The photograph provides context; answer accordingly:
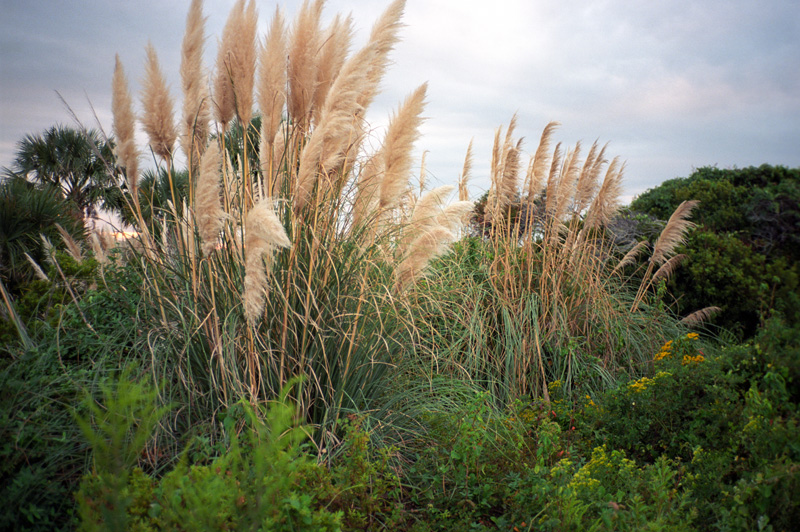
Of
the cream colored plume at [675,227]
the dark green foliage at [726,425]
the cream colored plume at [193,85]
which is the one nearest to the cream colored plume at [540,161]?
the cream colored plume at [675,227]

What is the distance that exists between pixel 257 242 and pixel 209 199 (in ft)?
1.60

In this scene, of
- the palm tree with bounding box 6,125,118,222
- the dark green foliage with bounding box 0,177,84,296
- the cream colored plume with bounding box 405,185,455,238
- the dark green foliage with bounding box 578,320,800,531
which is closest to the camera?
the dark green foliage with bounding box 578,320,800,531

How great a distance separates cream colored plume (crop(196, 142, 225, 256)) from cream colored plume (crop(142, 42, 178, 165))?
2.82 ft

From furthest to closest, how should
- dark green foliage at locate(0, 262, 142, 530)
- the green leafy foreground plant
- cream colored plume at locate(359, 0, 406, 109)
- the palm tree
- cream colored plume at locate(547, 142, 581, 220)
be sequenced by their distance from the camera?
the palm tree, cream colored plume at locate(547, 142, 581, 220), cream colored plume at locate(359, 0, 406, 109), dark green foliage at locate(0, 262, 142, 530), the green leafy foreground plant

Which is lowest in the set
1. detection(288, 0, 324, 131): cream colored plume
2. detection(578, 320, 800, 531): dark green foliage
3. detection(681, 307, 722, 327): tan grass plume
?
detection(578, 320, 800, 531): dark green foliage

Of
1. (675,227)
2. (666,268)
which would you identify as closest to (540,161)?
(675,227)

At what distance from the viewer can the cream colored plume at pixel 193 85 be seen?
10.4 ft

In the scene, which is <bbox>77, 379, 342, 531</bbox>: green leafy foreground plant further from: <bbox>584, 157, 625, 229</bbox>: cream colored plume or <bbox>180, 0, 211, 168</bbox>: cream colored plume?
<bbox>584, 157, 625, 229</bbox>: cream colored plume

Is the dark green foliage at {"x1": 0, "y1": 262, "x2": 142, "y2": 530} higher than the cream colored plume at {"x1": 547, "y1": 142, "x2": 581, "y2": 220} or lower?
lower

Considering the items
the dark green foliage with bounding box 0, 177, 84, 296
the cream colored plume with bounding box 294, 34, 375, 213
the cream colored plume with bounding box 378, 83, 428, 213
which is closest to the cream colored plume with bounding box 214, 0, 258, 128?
the cream colored plume with bounding box 294, 34, 375, 213

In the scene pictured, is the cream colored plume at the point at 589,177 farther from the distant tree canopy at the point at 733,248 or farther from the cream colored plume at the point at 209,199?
the cream colored plume at the point at 209,199

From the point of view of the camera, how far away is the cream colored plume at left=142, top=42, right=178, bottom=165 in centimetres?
316

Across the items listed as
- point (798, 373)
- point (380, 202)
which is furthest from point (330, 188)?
point (798, 373)

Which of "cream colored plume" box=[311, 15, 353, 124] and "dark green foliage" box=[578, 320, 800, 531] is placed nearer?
"dark green foliage" box=[578, 320, 800, 531]
